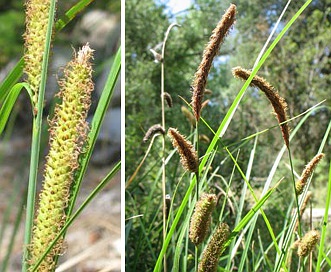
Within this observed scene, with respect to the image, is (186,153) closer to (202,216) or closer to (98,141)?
(202,216)

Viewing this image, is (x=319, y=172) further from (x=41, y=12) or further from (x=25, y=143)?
(x=41, y=12)

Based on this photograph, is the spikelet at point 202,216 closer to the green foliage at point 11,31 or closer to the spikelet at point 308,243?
the spikelet at point 308,243

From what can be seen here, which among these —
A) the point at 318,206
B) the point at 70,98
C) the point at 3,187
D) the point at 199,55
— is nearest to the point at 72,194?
the point at 70,98

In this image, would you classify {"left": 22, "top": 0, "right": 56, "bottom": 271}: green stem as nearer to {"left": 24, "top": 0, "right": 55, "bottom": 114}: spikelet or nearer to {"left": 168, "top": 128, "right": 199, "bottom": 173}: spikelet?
{"left": 24, "top": 0, "right": 55, "bottom": 114}: spikelet

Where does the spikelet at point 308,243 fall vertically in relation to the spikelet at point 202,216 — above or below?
below

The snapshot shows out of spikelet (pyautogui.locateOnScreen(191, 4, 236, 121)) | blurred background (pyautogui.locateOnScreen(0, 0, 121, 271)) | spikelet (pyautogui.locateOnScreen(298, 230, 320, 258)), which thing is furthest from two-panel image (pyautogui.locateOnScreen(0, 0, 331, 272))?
spikelet (pyautogui.locateOnScreen(191, 4, 236, 121))

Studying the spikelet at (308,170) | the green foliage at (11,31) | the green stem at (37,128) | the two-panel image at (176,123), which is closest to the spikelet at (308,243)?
the spikelet at (308,170)
